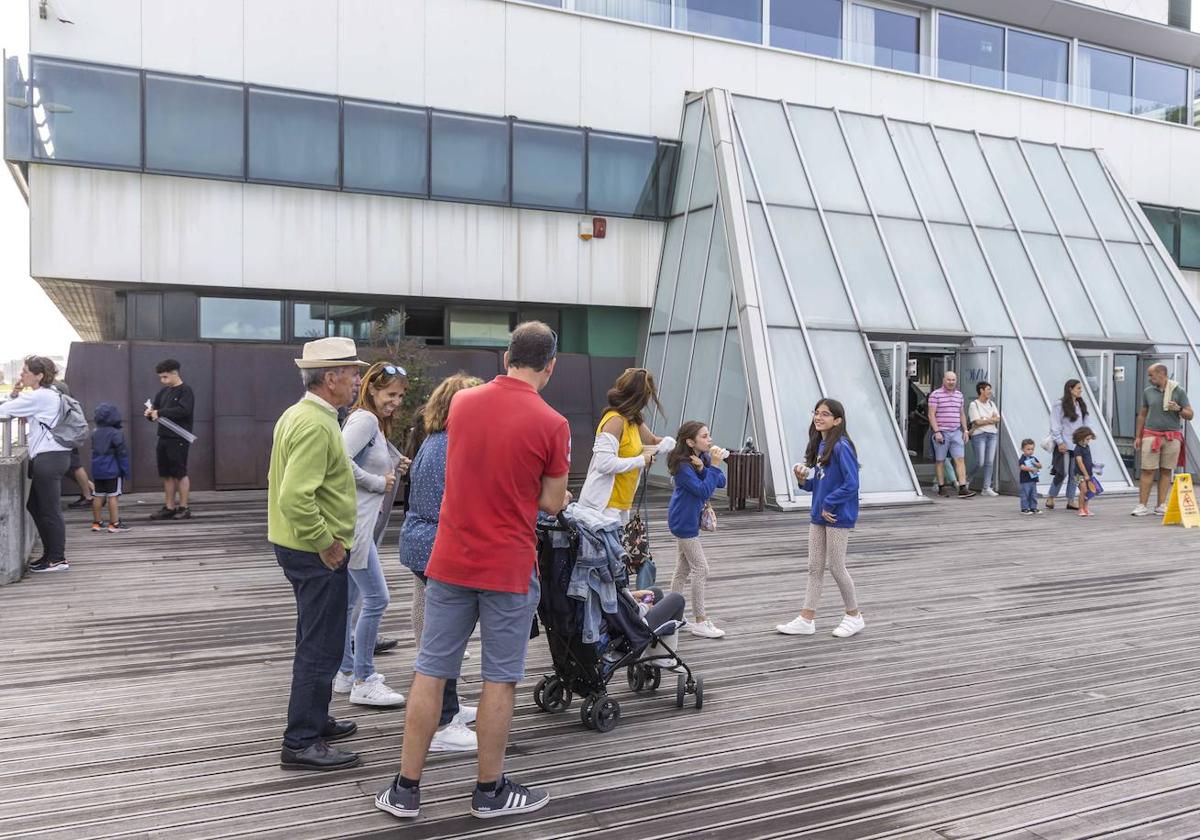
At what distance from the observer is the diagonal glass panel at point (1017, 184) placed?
19562 millimetres

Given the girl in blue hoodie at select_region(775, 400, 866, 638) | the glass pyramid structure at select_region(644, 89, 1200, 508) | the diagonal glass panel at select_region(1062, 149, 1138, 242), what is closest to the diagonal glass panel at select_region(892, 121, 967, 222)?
the glass pyramid structure at select_region(644, 89, 1200, 508)

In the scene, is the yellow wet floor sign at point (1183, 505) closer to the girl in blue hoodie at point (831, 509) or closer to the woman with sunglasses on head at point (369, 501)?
the girl in blue hoodie at point (831, 509)

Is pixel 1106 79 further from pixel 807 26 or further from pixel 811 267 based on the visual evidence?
pixel 811 267

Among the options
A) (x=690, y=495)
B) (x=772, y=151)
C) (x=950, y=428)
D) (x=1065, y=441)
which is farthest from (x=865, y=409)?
(x=690, y=495)

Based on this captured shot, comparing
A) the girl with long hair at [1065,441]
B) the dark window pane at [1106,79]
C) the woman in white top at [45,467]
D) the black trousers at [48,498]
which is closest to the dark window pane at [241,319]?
the woman in white top at [45,467]

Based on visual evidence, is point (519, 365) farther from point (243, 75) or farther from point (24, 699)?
point (243, 75)

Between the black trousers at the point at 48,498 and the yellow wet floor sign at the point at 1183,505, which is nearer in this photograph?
the black trousers at the point at 48,498

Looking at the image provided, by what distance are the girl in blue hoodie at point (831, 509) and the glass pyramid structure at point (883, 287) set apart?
721 cm

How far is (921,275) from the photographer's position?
17641 mm

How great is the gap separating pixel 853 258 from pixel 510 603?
14244 mm

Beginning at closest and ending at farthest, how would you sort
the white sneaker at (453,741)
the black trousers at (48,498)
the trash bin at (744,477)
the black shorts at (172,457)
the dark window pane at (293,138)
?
the white sneaker at (453,741) < the black trousers at (48,498) < the black shorts at (172,457) < the trash bin at (744,477) < the dark window pane at (293,138)

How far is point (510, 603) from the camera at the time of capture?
4297 mm

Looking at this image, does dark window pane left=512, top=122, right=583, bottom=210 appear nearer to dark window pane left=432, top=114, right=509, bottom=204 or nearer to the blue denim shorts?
dark window pane left=432, top=114, right=509, bottom=204

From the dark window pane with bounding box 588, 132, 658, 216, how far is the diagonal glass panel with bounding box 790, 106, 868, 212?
291 cm
